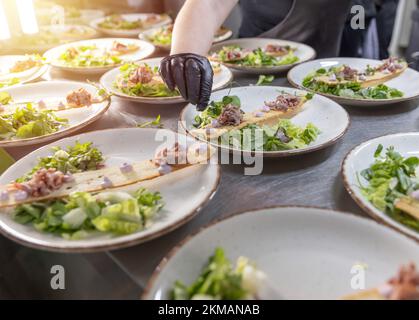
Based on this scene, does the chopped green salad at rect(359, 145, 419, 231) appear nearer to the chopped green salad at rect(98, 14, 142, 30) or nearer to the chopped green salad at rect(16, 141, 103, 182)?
the chopped green salad at rect(16, 141, 103, 182)

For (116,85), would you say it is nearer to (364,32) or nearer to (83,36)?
(83,36)

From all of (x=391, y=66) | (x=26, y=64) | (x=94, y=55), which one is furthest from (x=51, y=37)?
(x=391, y=66)

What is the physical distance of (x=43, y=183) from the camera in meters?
1.21

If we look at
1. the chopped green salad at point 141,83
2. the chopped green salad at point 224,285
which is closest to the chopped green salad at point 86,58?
the chopped green salad at point 141,83

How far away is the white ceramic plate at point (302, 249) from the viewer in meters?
Answer: 0.94

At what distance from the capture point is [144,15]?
357 cm

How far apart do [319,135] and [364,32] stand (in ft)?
6.68

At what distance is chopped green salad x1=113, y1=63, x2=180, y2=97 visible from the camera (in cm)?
194

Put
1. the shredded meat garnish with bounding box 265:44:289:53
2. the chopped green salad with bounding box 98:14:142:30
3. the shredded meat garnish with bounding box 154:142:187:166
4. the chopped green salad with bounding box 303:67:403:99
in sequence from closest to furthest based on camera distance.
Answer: the shredded meat garnish with bounding box 154:142:187:166
the chopped green salad with bounding box 303:67:403:99
the shredded meat garnish with bounding box 265:44:289:53
the chopped green salad with bounding box 98:14:142:30

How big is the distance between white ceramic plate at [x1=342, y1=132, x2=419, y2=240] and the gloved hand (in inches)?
26.2

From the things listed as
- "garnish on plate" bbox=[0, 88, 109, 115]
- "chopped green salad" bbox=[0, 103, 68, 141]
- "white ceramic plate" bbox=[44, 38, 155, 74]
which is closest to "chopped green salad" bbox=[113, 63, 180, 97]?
"garnish on plate" bbox=[0, 88, 109, 115]

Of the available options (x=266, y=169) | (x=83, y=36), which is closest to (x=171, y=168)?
(x=266, y=169)

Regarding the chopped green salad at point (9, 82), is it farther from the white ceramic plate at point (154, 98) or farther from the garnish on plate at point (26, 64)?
the white ceramic plate at point (154, 98)

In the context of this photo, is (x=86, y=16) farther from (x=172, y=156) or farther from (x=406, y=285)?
(x=406, y=285)
